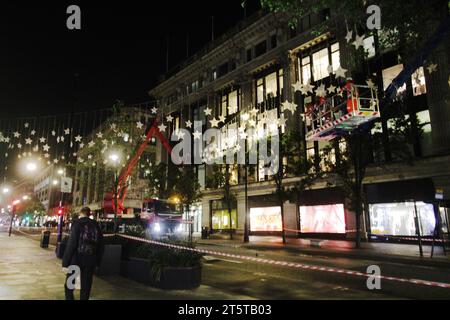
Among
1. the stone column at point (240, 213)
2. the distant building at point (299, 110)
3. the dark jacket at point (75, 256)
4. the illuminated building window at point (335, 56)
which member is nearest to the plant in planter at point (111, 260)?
the dark jacket at point (75, 256)

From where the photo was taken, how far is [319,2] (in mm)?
14234

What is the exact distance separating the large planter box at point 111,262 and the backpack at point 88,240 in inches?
139

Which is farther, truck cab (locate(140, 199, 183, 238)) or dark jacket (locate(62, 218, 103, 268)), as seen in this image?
truck cab (locate(140, 199, 183, 238))

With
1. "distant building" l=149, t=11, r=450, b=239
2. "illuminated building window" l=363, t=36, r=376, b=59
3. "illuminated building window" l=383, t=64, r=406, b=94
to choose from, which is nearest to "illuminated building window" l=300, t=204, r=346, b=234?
"distant building" l=149, t=11, r=450, b=239

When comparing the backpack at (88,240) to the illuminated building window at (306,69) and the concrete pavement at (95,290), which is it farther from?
the illuminated building window at (306,69)

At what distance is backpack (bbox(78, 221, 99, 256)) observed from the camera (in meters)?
6.26

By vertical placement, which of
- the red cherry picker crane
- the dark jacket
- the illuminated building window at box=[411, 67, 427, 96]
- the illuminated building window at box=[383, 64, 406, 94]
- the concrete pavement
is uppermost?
the illuminated building window at box=[383, 64, 406, 94]

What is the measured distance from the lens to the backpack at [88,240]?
6.26 metres

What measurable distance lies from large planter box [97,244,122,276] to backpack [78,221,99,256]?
3.53m

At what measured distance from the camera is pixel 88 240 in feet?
20.8

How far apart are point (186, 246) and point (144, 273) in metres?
1.27

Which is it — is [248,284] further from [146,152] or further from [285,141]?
[146,152]

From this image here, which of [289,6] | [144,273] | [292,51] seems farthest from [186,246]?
[292,51]

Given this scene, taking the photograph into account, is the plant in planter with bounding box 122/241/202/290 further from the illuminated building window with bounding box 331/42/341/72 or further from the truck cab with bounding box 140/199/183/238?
the illuminated building window with bounding box 331/42/341/72
